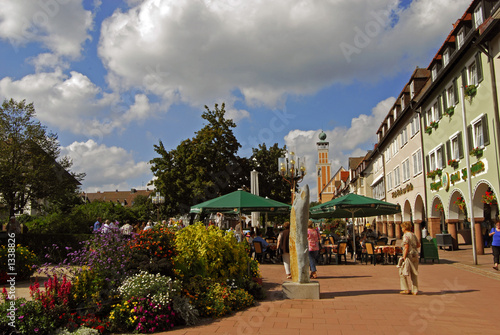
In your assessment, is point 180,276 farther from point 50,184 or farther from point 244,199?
point 50,184

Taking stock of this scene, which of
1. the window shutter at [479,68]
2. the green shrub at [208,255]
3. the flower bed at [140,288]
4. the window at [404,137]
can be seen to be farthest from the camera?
the window at [404,137]

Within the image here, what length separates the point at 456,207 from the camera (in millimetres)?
24188

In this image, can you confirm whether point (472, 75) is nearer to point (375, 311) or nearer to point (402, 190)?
point (402, 190)

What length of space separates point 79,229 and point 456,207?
21.3 meters

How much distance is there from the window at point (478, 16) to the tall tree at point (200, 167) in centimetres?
2246

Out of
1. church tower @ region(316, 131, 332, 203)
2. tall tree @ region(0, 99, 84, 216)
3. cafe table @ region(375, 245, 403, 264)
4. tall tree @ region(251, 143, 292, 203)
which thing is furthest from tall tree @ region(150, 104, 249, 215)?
church tower @ region(316, 131, 332, 203)

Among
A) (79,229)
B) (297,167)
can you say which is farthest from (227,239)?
(79,229)

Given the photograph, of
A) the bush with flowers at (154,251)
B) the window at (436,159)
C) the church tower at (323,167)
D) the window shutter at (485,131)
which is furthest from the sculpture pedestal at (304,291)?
the church tower at (323,167)

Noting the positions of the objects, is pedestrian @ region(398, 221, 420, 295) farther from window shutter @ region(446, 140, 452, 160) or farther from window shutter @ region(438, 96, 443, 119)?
window shutter @ region(438, 96, 443, 119)

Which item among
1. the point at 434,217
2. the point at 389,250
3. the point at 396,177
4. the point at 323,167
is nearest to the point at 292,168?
the point at 389,250

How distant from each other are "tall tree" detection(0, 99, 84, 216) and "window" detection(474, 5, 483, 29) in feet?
79.3

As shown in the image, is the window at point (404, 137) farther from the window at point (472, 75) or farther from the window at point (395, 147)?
the window at point (472, 75)

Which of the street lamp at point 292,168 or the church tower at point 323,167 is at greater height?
the church tower at point 323,167

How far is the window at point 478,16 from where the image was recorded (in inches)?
776
